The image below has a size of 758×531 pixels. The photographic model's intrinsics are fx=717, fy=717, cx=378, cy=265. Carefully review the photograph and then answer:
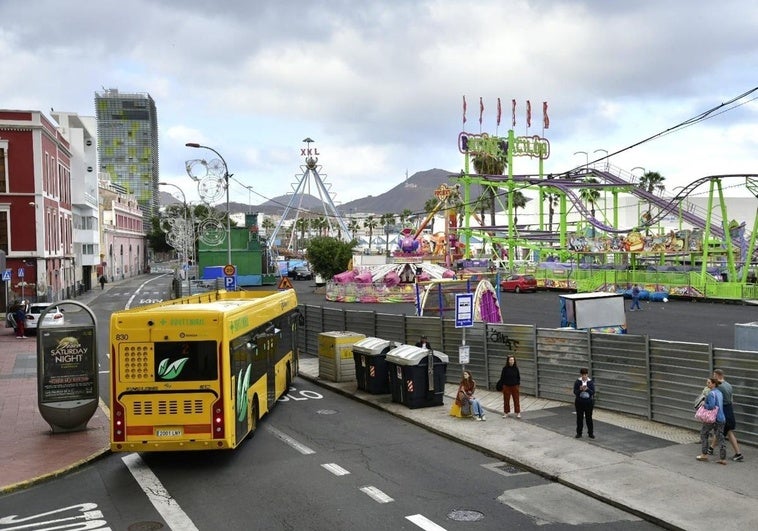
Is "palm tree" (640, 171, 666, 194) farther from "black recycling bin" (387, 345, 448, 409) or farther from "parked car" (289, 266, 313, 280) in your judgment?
"black recycling bin" (387, 345, 448, 409)

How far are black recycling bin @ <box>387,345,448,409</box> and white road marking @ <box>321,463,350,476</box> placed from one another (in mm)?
4999

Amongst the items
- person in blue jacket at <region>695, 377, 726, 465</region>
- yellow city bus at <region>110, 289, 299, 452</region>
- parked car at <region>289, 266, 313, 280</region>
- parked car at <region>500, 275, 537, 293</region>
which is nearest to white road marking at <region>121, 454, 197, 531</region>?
yellow city bus at <region>110, 289, 299, 452</region>

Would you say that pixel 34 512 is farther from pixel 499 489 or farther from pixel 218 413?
pixel 499 489

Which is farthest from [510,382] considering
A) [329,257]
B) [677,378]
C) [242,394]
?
[329,257]

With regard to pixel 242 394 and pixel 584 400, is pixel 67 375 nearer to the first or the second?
pixel 242 394

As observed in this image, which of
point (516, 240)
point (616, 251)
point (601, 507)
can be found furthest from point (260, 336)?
point (516, 240)

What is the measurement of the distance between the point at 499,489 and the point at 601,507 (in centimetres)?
162

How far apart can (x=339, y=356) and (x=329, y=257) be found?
47.4m

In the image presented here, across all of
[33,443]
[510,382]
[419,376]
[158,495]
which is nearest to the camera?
[158,495]

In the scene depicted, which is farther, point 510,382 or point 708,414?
point 510,382

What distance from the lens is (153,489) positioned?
11688 millimetres

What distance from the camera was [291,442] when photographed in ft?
48.3

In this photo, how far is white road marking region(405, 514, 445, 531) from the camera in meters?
9.63

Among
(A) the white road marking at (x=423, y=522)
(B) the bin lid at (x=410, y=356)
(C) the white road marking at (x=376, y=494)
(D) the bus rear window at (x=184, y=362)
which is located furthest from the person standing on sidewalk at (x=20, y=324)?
(A) the white road marking at (x=423, y=522)
